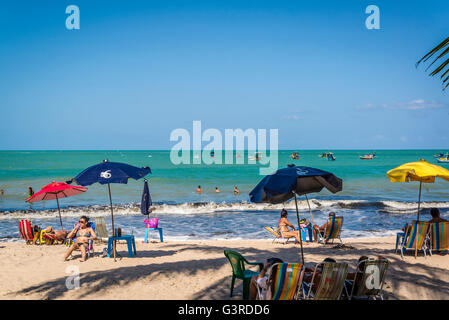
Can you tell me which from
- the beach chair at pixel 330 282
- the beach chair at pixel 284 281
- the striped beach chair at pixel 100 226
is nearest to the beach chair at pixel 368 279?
the beach chair at pixel 330 282

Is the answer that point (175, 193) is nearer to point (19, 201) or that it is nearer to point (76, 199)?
point (76, 199)

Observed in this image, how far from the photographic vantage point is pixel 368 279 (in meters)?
5.18

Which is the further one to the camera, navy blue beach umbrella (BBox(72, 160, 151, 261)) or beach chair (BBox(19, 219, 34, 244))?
beach chair (BBox(19, 219, 34, 244))

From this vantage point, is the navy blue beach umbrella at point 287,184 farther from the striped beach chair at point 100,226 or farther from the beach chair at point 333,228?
the striped beach chair at point 100,226

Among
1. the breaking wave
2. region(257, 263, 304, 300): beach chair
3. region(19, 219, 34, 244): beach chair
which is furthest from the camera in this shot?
the breaking wave

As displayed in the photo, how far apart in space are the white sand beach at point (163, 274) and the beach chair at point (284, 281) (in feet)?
3.62

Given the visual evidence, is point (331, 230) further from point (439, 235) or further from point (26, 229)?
point (26, 229)

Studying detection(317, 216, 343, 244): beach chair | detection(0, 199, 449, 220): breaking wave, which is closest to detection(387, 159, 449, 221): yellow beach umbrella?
detection(317, 216, 343, 244): beach chair

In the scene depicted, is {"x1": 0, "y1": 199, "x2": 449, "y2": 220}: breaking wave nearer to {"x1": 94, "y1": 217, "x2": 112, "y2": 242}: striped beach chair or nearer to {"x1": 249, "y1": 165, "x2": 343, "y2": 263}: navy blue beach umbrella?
{"x1": 94, "y1": 217, "x2": 112, "y2": 242}: striped beach chair

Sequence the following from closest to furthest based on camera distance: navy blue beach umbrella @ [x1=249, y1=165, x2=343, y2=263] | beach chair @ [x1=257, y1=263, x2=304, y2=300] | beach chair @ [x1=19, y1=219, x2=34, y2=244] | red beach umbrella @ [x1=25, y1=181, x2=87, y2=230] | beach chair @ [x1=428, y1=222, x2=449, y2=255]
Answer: beach chair @ [x1=257, y1=263, x2=304, y2=300] < navy blue beach umbrella @ [x1=249, y1=165, x2=343, y2=263] < beach chair @ [x1=428, y1=222, x2=449, y2=255] < red beach umbrella @ [x1=25, y1=181, x2=87, y2=230] < beach chair @ [x1=19, y1=219, x2=34, y2=244]

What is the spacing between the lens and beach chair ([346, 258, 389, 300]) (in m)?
5.09

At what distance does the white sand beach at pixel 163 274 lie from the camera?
6.06 metres

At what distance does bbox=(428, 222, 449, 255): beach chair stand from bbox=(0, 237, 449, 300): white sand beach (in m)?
0.28
